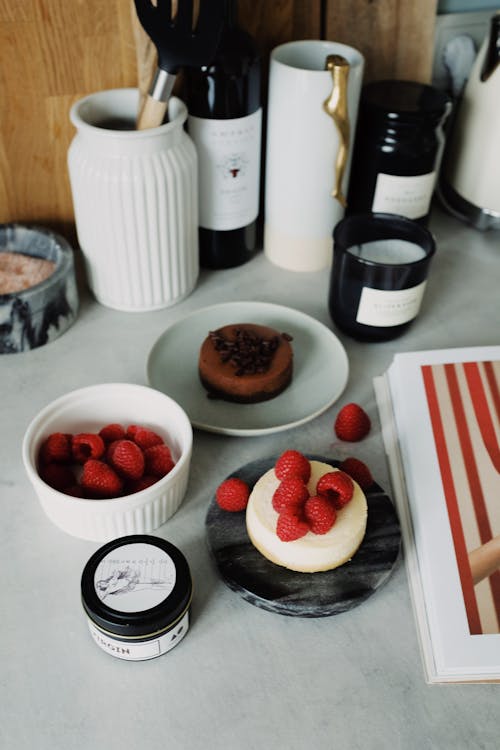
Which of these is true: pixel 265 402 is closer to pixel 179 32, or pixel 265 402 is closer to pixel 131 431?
pixel 131 431

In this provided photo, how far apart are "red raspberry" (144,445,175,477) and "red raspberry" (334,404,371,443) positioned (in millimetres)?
167

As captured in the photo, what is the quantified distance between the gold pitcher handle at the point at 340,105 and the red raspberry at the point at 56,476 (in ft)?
1.47

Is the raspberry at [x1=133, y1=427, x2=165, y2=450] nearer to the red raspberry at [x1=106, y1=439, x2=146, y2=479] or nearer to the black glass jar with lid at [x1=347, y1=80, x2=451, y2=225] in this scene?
the red raspberry at [x1=106, y1=439, x2=146, y2=479]

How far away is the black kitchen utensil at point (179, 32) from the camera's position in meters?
0.70

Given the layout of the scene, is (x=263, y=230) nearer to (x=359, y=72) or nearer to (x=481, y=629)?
(x=359, y=72)

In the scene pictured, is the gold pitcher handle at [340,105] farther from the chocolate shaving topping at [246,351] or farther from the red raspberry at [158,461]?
the red raspberry at [158,461]

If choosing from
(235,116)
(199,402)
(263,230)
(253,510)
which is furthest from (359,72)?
(253,510)

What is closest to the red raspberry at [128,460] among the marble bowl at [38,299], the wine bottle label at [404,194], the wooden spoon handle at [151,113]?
the marble bowl at [38,299]

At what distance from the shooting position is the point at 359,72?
2.65 ft

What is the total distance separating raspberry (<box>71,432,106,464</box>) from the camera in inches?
24.8

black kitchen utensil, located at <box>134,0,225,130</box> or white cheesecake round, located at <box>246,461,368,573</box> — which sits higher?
black kitchen utensil, located at <box>134,0,225,130</box>

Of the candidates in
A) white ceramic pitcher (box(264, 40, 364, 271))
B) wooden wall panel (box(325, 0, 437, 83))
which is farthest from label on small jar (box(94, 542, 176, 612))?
wooden wall panel (box(325, 0, 437, 83))

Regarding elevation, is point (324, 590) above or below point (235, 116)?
below

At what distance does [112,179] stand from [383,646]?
0.50 meters
